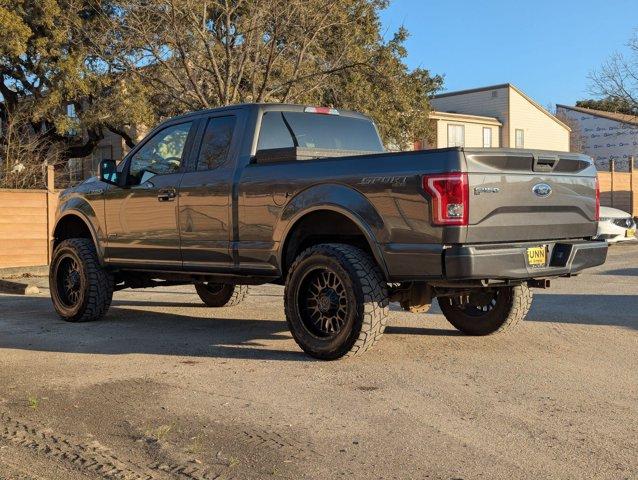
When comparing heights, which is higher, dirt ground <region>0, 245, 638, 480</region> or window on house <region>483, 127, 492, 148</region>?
window on house <region>483, 127, 492, 148</region>

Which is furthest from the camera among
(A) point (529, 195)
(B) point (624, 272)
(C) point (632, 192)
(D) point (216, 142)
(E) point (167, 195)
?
(C) point (632, 192)

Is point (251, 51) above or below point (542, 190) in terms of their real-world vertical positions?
above

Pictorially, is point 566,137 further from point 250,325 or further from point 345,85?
point 250,325

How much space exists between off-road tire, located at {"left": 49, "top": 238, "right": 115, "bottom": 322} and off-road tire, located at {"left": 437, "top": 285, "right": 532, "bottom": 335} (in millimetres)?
3543

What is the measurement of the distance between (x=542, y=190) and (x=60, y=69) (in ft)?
64.6

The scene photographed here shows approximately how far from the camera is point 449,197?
5.27m

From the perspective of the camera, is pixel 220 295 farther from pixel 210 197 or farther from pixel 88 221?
pixel 210 197

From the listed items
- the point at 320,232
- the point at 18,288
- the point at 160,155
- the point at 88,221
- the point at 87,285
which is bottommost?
the point at 18,288

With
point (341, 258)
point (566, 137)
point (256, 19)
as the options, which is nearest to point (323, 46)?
point (256, 19)

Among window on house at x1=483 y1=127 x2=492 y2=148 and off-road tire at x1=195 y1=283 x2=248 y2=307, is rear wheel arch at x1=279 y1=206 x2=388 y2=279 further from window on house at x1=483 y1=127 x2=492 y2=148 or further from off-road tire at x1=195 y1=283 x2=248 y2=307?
window on house at x1=483 y1=127 x2=492 y2=148

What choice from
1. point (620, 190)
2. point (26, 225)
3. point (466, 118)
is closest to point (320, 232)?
point (26, 225)

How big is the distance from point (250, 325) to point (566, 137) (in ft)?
135

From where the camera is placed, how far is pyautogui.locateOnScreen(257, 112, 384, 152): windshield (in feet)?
23.0

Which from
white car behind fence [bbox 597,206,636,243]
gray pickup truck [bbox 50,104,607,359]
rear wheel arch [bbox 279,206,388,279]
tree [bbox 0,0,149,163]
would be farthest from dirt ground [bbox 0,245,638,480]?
tree [bbox 0,0,149,163]
